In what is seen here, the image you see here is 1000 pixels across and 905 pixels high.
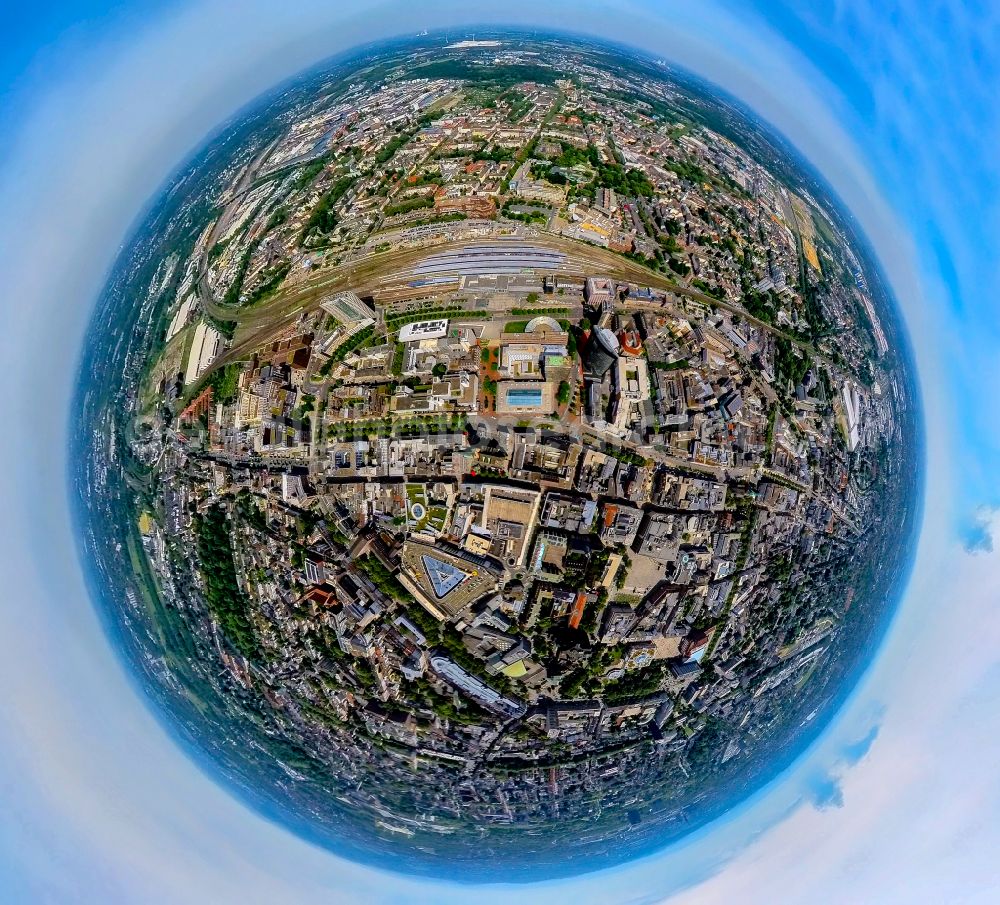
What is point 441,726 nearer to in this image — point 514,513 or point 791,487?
point 514,513

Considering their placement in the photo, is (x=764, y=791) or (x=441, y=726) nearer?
(x=441, y=726)

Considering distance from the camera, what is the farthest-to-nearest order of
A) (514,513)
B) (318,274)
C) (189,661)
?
(189,661), (318,274), (514,513)

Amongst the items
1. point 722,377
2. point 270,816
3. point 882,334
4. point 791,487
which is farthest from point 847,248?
point 270,816

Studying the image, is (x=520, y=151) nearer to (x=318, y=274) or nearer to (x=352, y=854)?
(x=318, y=274)

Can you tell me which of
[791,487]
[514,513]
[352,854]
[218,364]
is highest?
[218,364]

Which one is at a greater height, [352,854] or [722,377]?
[722,377]

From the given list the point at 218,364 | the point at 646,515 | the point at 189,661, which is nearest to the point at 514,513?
the point at 646,515

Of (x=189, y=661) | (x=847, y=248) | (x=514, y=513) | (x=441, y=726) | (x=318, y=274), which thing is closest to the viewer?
(x=514, y=513)
